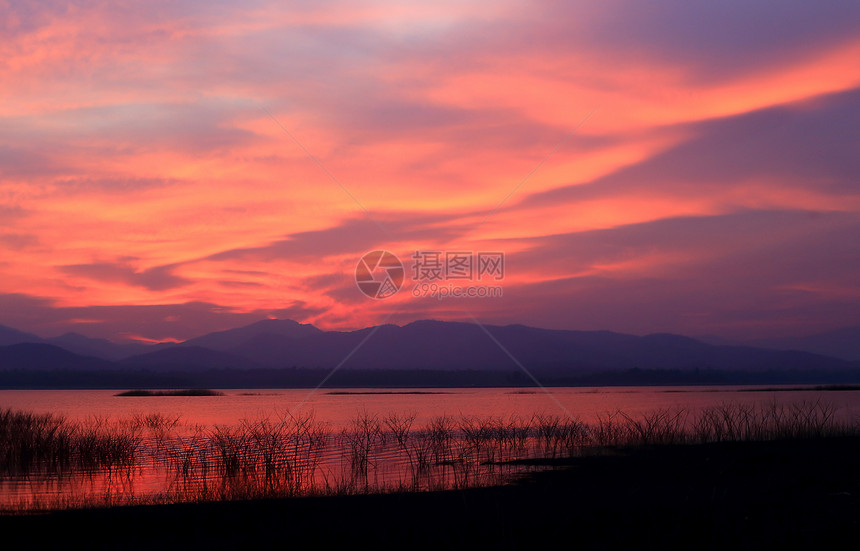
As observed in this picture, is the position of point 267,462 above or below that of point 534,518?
below

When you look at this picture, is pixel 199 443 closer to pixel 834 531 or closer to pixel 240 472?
pixel 240 472

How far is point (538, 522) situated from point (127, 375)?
188m

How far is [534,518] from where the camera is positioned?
12.5m

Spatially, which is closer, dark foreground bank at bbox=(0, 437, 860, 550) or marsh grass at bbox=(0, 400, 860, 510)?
dark foreground bank at bbox=(0, 437, 860, 550)

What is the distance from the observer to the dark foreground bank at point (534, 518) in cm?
1097

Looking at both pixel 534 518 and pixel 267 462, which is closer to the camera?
pixel 534 518

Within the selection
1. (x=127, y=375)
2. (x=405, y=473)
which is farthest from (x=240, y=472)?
(x=127, y=375)

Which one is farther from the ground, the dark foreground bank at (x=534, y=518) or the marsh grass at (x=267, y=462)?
the dark foreground bank at (x=534, y=518)

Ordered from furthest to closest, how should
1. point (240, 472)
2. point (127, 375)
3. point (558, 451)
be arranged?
point (127, 375)
point (558, 451)
point (240, 472)

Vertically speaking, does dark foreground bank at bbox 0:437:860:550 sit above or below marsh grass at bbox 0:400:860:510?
above

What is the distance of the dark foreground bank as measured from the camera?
36.0 feet

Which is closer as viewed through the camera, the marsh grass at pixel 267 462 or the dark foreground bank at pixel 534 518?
the dark foreground bank at pixel 534 518

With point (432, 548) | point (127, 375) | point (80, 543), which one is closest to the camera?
point (432, 548)

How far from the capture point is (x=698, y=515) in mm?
12094
